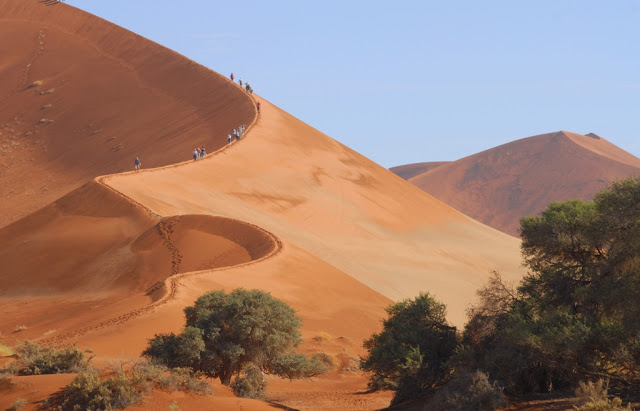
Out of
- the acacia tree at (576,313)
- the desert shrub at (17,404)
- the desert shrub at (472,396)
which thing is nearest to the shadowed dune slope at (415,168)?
the acacia tree at (576,313)

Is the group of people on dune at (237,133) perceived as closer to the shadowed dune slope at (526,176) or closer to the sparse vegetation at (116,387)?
the sparse vegetation at (116,387)

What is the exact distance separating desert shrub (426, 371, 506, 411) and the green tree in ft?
6.17

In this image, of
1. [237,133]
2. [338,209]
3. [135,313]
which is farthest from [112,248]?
[237,133]

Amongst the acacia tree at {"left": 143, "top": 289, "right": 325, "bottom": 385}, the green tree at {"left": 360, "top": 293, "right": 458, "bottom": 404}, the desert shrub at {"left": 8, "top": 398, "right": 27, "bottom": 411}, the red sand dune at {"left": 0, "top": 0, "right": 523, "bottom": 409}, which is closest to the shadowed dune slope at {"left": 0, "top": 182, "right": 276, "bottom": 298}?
the red sand dune at {"left": 0, "top": 0, "right": 523, "bottom": 409}

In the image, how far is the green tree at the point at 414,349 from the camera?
15.7 metres

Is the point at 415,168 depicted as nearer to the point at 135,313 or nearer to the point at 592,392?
the point at 135,313

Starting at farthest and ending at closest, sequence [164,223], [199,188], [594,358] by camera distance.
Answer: [199,188], [164,223], [594,358]

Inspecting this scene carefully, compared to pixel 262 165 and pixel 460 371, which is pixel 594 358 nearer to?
pixel 460 371


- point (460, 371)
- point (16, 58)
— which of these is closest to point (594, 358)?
point (460, 371)

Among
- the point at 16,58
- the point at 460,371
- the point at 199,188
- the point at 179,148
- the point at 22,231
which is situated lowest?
the point at 460,371

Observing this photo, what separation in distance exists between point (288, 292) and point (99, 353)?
9241mm

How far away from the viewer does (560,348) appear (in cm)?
1359

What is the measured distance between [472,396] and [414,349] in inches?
103

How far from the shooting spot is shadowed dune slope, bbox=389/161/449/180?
13720cm
